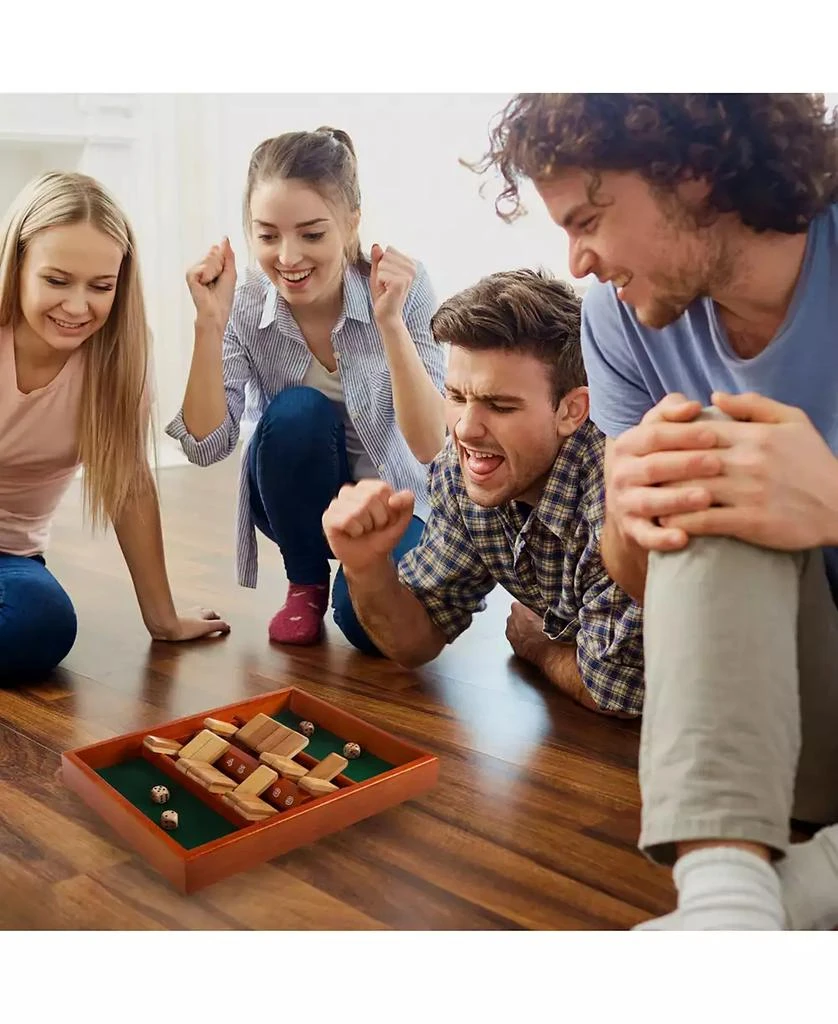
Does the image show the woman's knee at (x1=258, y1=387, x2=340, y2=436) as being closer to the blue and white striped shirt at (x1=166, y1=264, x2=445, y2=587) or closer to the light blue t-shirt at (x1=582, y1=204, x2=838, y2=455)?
the blue and white striped shirt at (x1=166, y1=264, x2=445, y2=587)

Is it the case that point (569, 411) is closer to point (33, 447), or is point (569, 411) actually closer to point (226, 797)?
point (226, 797)

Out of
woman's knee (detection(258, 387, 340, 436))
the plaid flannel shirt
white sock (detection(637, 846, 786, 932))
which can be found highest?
woman's knee (detection(258, 387, 340, 436))

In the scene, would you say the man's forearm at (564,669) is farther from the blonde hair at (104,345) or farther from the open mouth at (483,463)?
the blonde hair at (104,345)

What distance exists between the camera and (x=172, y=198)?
201cm

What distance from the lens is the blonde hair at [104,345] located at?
1.19 m

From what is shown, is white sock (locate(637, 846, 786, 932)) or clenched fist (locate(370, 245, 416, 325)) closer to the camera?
white sock (locate(637, 846, 786, 932))

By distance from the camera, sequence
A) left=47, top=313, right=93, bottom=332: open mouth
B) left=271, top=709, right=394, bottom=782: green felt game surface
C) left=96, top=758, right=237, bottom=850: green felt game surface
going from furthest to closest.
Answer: left=47, top=313, right=93, bottom=332: open mouth < left=271, top=709, right=394, bottom=782: green felt game surface < left=96, top=758, right=237, bottom=850: green felt game surface

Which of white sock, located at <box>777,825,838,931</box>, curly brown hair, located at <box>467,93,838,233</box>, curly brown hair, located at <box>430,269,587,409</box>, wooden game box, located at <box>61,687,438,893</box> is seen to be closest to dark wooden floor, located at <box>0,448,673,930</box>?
wooden game box, located at <box>61,687,438,893</box>

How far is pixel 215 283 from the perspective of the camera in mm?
1292

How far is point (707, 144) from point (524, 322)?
0.33 m

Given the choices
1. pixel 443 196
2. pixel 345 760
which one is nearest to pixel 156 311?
pixel 443 196

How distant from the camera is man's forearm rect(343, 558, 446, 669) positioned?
1.12 m

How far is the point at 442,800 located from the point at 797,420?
1.44ft
